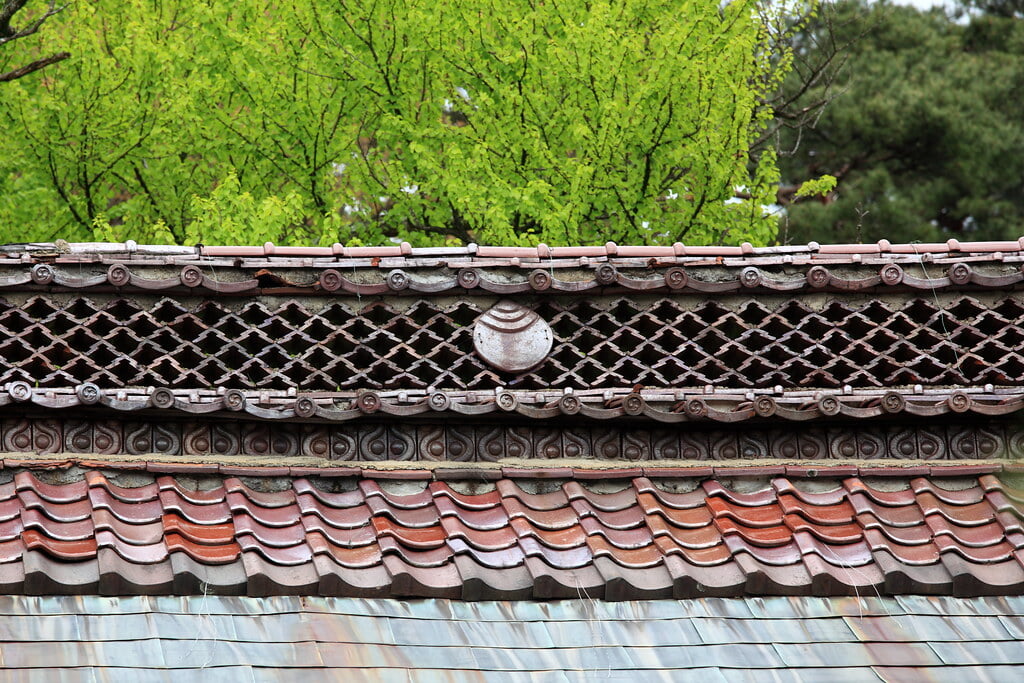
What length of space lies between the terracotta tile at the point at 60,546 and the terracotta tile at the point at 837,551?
2901 mm

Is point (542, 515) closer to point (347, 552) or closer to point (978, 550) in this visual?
point (347, 552)

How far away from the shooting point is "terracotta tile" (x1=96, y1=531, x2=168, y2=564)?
15.2 feet

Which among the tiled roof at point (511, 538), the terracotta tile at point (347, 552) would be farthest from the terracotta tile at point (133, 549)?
the terracotta tile at point (347, 552)

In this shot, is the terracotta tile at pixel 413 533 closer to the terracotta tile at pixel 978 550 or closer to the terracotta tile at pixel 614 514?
the terracotta tile at pixel 614 514

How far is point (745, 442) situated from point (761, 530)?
0.59m

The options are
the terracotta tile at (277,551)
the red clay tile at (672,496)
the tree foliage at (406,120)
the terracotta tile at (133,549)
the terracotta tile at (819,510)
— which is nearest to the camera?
the terracotta tile at (133,549)

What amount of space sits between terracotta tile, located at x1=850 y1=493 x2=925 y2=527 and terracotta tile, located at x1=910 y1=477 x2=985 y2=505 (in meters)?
0.12

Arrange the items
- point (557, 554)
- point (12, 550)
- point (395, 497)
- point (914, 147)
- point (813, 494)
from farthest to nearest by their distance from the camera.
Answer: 1. point (914, 147)
2. point (813, 494)
3. point (395, 497)
4. point (557, 554)
5. point (12, 550)

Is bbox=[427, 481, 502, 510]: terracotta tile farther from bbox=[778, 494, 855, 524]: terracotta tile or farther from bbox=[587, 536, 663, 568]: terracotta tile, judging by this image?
bbox=[778, 494, 855, 524]: terracotta tile

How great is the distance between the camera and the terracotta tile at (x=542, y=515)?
5.23m

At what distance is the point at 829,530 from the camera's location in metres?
5.27

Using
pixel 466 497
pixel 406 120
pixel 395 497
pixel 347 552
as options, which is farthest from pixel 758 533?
pixel 406 120

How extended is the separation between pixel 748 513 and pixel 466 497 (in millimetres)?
1267

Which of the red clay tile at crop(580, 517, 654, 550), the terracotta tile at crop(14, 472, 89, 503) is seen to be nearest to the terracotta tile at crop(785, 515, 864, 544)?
the red clay tile at crop(580, 517, 654, 550)
